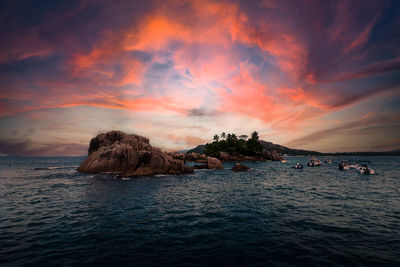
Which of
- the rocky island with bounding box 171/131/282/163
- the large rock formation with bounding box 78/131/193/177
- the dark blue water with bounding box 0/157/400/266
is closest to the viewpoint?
the dark blue water with bounding box 0/157/400/266

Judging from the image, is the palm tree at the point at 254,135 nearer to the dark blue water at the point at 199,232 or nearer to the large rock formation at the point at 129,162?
the large rock formation at the point at 129,162

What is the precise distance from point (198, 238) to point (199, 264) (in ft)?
8.04

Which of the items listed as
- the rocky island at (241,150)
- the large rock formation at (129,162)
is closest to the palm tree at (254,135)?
the rocky island at (241,150)

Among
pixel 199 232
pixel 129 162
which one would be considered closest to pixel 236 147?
pixel 129 162

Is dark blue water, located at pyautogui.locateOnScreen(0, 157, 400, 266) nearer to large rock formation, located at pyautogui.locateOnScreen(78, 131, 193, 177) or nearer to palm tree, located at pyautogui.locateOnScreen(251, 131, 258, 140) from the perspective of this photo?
large rock formation, located at pyautogui.locateOnScreen(78, 131, 193, 177)

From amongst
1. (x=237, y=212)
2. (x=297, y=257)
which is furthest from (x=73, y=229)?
(x=297, y=257)

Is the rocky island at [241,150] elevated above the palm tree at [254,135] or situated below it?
below

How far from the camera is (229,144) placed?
154m

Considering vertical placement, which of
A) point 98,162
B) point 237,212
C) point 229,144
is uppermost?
point 229,144

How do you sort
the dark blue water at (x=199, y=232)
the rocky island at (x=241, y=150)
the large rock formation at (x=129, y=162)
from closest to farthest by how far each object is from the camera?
the dark blue water at (x=199, y=232), the large rock formation at (x=129, y=162), the rocky island at (x=241, y=150)

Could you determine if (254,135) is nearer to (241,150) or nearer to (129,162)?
(241,150)

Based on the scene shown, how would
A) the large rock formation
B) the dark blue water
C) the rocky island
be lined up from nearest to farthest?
the dark blue water
the large rock formation
the rocky island

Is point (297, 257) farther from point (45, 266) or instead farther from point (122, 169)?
point (122, 169)

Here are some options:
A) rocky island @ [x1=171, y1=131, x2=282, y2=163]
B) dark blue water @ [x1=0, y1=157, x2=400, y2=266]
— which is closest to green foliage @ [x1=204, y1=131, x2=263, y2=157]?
rocky island @ [x1=171, y1=131, x2=282, y2=163]
